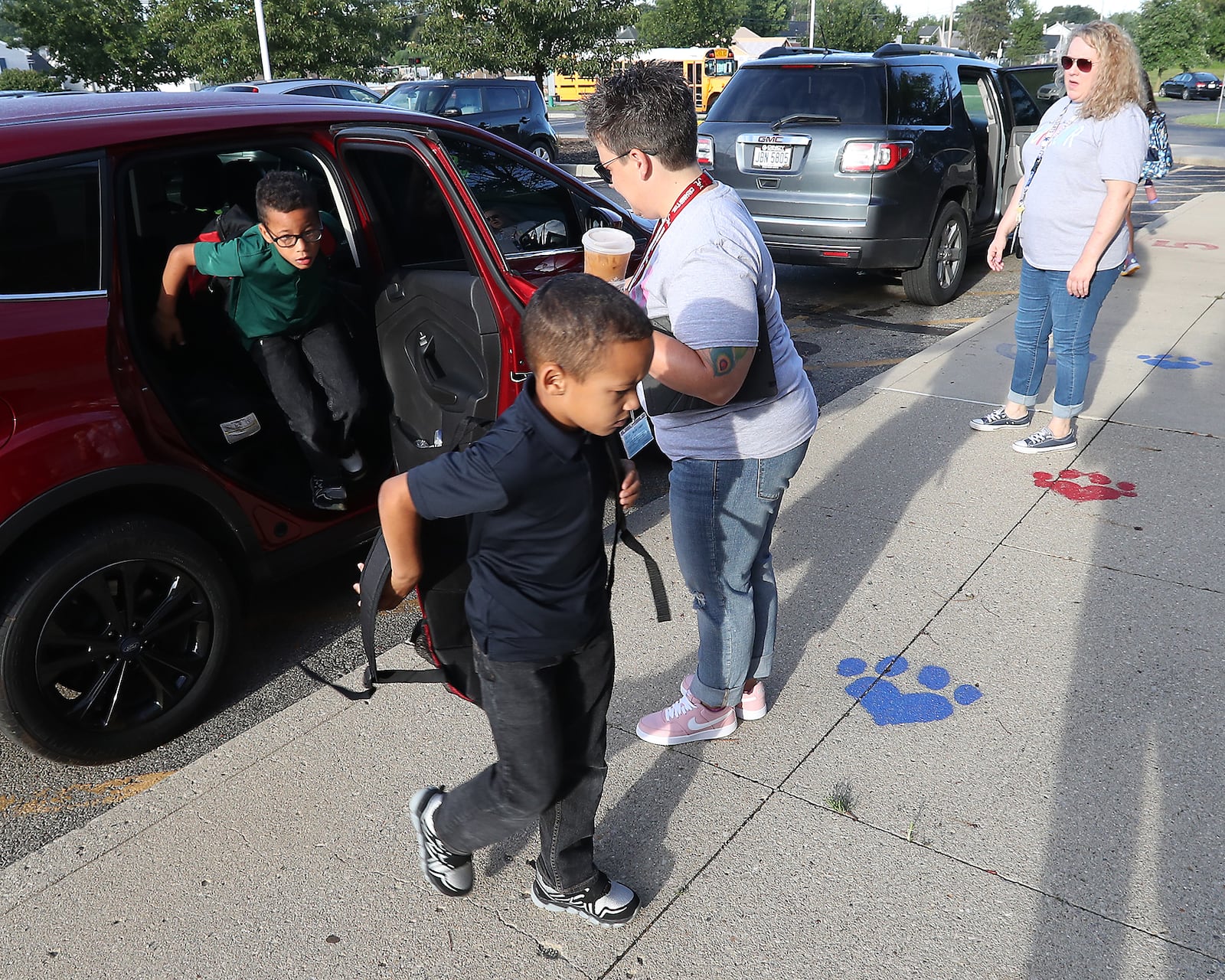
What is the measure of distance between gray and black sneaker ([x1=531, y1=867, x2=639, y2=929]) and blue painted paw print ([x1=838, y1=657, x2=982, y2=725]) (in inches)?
42.7

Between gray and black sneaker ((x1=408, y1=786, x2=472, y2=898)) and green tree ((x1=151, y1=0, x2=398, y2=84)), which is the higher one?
green tree ((x1=151, y1=0, x2=398, y2=84))

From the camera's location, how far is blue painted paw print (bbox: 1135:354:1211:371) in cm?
630

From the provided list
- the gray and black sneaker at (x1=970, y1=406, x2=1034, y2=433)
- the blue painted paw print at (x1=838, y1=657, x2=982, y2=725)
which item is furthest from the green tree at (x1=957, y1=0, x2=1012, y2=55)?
the blue painted paw print at (x1=838, y1=657, x2=982, y2=725)

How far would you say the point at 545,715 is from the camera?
6.77 ft

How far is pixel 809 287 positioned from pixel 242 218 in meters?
6.36

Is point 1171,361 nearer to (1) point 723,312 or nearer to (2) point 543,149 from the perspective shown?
(1) point 723,312

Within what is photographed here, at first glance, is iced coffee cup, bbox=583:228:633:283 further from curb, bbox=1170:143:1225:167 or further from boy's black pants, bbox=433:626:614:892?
curb, bbox=1170:143:1225:167

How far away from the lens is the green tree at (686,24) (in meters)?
50.7

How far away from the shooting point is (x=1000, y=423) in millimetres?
5309

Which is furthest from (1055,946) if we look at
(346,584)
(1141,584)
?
(346,584)

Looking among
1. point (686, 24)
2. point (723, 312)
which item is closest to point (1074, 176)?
point (723, 312)

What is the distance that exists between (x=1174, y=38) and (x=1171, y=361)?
5277 centimetres

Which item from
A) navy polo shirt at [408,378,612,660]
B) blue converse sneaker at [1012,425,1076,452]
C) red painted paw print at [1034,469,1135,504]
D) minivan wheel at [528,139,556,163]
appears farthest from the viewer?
minivan wheel at [528,139,556,163]

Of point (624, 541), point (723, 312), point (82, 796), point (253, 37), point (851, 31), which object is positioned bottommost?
point (82, 796)
